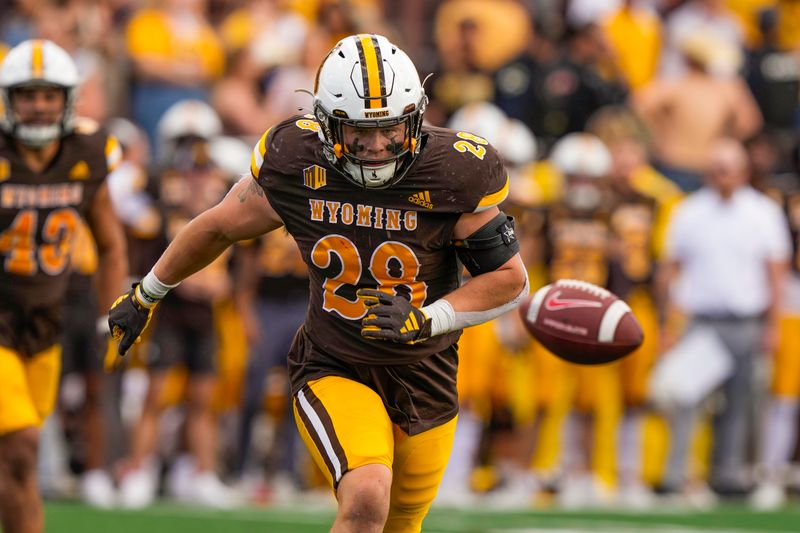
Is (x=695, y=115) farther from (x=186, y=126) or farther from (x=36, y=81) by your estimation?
(x=36, y=81)

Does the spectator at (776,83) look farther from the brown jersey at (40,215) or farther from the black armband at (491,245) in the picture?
the black armband at (491,245)

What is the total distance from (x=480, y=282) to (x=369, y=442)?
59 cm

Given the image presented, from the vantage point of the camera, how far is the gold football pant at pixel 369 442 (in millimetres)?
4758

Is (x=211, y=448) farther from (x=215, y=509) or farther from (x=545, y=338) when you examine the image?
(x=545, y=338)

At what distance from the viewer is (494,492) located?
32.7ft

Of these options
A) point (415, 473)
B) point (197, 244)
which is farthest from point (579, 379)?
point (197, 244)

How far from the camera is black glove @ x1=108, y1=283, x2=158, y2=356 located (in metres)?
5.14

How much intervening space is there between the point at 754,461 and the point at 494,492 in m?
1.78

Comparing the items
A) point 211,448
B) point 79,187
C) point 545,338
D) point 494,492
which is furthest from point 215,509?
point 545,338

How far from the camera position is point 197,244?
5.03 meters

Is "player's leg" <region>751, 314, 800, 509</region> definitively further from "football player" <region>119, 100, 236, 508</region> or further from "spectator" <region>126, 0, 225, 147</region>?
"spectator" <region>126, 0, 225, 147</region>

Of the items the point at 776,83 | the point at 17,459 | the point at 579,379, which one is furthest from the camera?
the point at 776,83

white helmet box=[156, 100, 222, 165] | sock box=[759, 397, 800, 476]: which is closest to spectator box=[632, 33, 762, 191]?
sock box=[759, 397, 800, 476]

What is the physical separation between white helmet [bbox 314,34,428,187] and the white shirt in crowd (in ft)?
17.7
